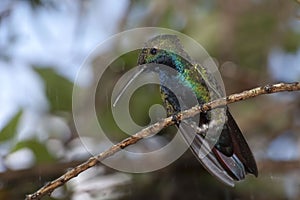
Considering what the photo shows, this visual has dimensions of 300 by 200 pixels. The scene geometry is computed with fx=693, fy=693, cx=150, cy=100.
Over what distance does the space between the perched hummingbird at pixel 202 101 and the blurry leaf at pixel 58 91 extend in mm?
1584

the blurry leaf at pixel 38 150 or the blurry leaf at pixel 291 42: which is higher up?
the blurry leaf at pixel 291 42

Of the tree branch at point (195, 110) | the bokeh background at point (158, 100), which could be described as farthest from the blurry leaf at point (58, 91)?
the tree branch at point (195, 110)

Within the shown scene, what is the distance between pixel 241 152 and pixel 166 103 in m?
0.16

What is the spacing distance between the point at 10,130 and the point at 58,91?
32 cm

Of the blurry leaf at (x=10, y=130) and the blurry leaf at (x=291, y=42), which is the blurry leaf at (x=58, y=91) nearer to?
the blurry leaf at (x=10, y=130)

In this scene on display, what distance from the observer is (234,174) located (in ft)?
3.63

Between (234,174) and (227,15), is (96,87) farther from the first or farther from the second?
(234,174)

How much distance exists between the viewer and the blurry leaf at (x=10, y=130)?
97.3 inches

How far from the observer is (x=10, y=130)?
8.22 feet

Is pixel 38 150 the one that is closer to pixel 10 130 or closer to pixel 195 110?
pixel 10 130

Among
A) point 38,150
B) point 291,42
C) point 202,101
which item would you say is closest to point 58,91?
point 38,150

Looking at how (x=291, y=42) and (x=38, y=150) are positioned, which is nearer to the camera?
(x=38, y=150)

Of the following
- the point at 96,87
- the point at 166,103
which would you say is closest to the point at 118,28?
the point at 96,87

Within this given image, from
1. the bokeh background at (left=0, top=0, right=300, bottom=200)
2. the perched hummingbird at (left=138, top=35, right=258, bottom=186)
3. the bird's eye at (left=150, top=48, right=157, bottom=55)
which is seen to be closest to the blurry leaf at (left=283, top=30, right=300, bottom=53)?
the bokeh background at (left=0, top=0, right=300, bottom=200)
